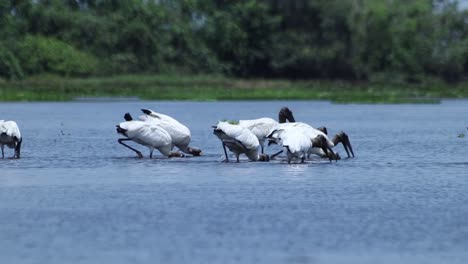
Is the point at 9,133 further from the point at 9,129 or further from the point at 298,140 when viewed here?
the point at 298,140

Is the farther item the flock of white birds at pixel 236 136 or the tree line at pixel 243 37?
the tree line at pixel 243 37

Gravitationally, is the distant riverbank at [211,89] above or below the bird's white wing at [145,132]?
below

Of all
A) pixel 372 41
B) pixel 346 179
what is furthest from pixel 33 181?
pixel 372 41

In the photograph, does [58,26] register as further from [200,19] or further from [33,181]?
[33,181]

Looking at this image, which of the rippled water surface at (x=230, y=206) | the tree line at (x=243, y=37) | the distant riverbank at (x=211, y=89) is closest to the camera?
the rippled water surface at (x=230, y=206)

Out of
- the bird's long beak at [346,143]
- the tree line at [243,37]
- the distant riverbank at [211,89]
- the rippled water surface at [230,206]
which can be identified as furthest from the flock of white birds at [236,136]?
the tree line at [243,37]

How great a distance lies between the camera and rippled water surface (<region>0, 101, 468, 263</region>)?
13547 mm

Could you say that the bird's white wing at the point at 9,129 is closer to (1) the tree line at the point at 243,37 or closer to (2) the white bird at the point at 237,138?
(2) the white bird at the point at 237,138

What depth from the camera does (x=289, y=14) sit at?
87125 millimetres

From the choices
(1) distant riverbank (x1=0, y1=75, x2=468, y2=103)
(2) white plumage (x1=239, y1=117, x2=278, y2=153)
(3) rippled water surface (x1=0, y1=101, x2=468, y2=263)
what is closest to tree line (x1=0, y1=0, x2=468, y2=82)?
(1) distant riverbank (x1=0, y1=75, x2=468, y2=103)

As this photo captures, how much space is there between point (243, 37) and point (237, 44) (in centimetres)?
75

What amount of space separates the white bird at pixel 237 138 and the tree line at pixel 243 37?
56.5 m

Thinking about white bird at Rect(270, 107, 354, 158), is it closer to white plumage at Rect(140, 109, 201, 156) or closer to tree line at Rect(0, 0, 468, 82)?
white plumage at Rect(140, 109, 201, 156)

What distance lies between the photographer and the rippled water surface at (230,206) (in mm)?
13547
